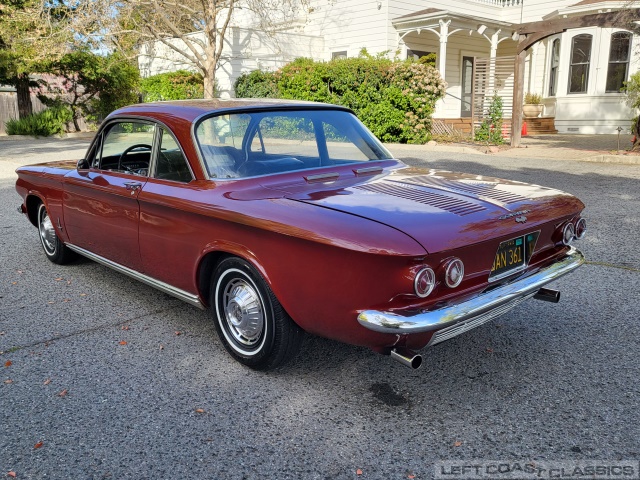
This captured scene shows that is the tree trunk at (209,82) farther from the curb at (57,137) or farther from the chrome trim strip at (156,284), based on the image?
the chrome trim strip at (156,284)

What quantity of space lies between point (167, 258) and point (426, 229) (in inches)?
74.0

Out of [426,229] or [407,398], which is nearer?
[426,229]

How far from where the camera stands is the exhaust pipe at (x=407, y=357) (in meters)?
2.72

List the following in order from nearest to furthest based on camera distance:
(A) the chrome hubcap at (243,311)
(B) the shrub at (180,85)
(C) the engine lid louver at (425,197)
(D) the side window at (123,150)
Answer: (C) the engine lid louver at (425,197) < (A) the chrome hubcap at (243,311) < (D) the side window at (123,150) < (B) the shrub at (180,85)

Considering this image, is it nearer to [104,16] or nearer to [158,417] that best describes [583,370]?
[158,417]

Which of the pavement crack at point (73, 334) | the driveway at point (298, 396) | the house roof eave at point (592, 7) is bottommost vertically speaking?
the driveway at point (298, 396)

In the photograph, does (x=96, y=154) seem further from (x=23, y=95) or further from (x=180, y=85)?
(x=23, y=95)

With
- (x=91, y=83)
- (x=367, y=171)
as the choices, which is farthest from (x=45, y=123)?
(x=367, y=171)

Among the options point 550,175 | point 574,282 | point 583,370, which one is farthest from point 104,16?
point 583,370

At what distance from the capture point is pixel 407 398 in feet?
10.3

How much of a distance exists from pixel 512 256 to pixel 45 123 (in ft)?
76.3

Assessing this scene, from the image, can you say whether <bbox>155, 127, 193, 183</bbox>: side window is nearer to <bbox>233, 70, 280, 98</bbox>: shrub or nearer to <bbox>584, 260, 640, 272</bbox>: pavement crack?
<bbox>584, 260, 640, 272</bbox>: pavement crack

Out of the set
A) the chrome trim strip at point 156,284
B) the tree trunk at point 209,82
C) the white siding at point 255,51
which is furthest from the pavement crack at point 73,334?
the white siding at point 255,51

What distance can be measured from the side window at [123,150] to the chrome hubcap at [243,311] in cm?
163
